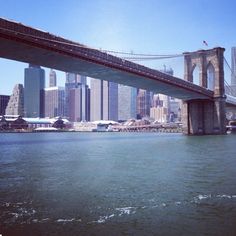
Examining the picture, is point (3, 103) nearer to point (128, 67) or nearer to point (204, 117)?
point (204, 117)

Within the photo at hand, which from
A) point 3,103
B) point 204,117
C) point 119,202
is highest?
point 3,103

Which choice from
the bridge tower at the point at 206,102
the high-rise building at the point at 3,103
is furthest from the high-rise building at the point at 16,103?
the bridge tower at the point at 206,102

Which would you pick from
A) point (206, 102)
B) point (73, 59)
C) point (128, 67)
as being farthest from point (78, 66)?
point (206, 102)

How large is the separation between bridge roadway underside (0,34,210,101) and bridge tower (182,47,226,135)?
4.78 metres

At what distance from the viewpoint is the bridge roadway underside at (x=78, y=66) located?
3550 cm

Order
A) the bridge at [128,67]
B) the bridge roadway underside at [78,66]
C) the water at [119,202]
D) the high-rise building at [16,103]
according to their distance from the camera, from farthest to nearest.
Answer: the high-rise building at [16,103], the bridge roadway underside at [78,66], the bridge at [128,67], the water at [119,202]

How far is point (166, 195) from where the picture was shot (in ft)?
36.8

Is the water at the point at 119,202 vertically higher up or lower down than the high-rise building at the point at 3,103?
lower down

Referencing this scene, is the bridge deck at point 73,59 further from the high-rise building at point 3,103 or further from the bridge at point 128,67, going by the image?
the high-rise building at point 3,103

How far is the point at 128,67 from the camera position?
47469 millimetres

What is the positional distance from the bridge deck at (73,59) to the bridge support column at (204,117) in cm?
826

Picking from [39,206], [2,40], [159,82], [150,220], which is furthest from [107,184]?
[159,82]

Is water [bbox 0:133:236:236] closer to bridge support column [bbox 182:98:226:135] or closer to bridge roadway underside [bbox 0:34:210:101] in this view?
bridge roadway underside [bbox 0:34:210:101]

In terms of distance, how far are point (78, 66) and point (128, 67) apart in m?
6.38
